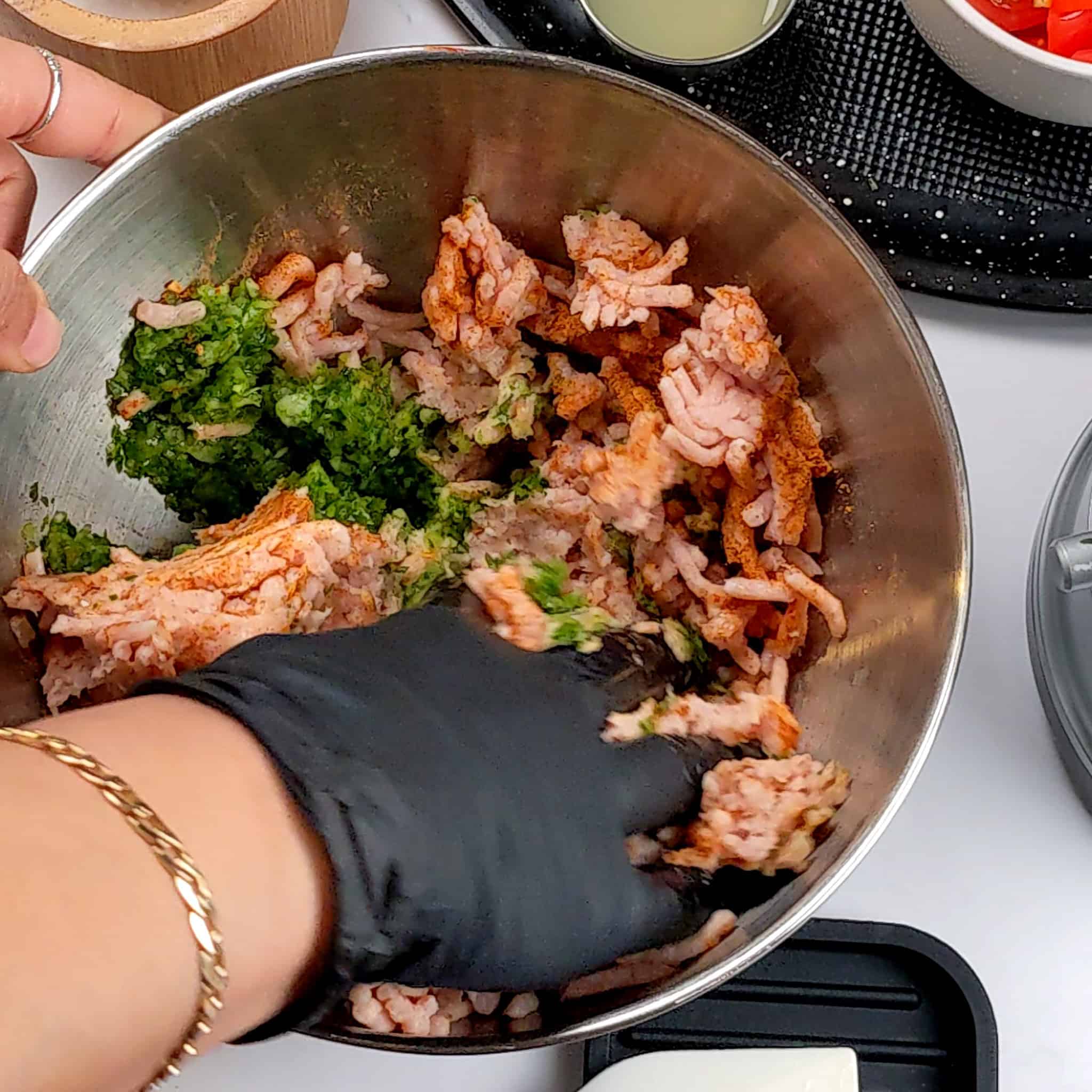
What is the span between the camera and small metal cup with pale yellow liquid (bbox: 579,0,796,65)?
0.92 m

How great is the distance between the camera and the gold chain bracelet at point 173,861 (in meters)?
0.44

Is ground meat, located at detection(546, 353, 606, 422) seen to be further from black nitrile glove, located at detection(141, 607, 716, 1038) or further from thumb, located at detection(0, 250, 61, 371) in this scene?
thumb, located at detection(0, 250, 61, 371)

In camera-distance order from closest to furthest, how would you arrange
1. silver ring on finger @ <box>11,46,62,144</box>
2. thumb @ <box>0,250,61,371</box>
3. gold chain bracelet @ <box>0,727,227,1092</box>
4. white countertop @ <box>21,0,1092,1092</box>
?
1. gold chain bracelet @ <box>0,727,227,1092</box>
2. thumb @ <box>0,250,61,371</box>
3. silver ring on finger @ <box>11,46,62,144</box>
4. white countertop @ <box>21,0,1092,1092</box>

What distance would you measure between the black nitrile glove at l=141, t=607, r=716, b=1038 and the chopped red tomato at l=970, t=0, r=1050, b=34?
57 cm

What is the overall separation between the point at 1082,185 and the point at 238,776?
2.61ft

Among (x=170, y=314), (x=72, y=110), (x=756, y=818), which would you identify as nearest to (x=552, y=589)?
(x=756, y=818)

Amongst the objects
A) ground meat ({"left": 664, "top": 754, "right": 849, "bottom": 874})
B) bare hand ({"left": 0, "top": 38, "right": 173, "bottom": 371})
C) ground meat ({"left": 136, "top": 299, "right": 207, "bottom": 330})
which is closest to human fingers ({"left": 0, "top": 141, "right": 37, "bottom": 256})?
bare hand ({"left": 0, "top": 38, "right": 173, "bottom": 371})

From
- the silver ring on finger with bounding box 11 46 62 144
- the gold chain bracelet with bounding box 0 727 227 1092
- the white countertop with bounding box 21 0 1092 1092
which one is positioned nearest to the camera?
the gold chain bracelet with bounding box 0 727 227 1092

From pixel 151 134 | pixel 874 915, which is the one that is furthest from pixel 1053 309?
pixel 151 134

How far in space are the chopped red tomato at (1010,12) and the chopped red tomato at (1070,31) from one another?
0.05 feet

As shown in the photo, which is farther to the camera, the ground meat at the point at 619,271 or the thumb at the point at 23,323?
the ground meat at the point at 619,271

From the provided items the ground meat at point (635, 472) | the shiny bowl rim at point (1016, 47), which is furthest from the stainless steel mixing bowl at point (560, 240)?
the shiny bowl rim at point (1016, 47)

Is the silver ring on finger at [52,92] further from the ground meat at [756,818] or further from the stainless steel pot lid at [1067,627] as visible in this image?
the stainless steel pot lid at [1067,627]

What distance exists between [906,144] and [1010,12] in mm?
116
